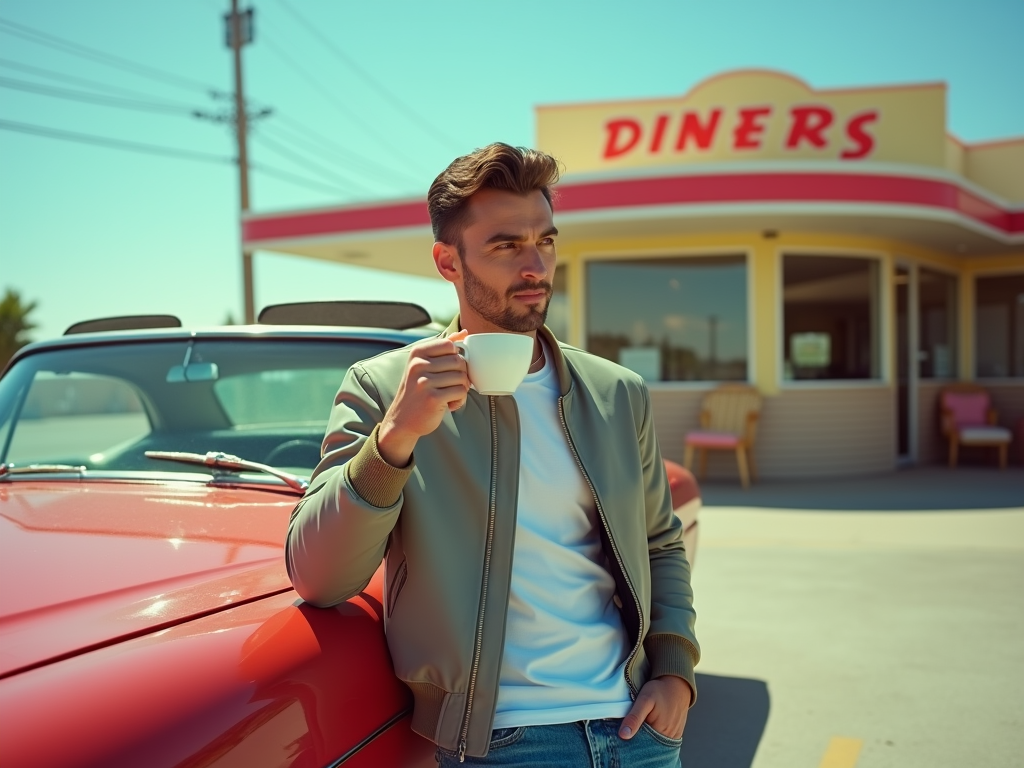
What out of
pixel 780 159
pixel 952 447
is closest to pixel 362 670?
pixel 780 159

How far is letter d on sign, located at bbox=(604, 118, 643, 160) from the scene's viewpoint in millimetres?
12477

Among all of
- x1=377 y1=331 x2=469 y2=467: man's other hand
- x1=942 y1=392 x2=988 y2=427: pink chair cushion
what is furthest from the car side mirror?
x1=942 y1=392 x2=988 y2=427: pink chair cushion

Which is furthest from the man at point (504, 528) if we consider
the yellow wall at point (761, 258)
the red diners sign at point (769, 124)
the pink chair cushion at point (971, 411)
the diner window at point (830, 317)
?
the pink chair cushion at point (971, 411)

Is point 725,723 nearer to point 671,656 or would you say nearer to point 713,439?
point 671,656

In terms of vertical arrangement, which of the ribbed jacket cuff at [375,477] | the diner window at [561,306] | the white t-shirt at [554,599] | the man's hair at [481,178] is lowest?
the white t-shirt at [554,599]

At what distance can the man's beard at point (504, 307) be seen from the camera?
1824mm

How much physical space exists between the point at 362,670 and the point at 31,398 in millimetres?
2085

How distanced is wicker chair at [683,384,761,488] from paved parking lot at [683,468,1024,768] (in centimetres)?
229

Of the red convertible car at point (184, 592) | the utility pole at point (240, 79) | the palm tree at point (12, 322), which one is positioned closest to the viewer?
the red convertible car at point (184, 592)

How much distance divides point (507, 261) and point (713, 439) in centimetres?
918

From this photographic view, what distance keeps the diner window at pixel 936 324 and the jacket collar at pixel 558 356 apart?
12.9m

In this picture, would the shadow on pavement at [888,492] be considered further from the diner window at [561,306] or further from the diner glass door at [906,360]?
the diner window at [561,306]

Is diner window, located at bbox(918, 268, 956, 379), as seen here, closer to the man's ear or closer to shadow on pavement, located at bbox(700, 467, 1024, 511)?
shadow on pavement, located at bbox(700, 467, 1024, 511)

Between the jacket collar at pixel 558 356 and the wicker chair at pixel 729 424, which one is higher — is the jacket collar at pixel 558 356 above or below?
above
